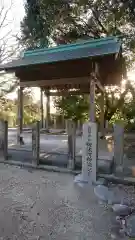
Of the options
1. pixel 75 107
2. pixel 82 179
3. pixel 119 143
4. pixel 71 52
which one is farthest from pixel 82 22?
pixel 82 179

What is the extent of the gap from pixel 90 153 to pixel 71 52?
3.40 metres

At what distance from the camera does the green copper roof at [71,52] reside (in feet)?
19.3

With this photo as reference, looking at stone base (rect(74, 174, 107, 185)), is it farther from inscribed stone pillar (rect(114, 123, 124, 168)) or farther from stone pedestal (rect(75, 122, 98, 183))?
inscribed stone pillar (rect(114, 123, 124, 168))

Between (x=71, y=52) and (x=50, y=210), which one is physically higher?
(x=71, y=52)

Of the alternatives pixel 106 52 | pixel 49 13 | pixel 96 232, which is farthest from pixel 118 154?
pixel 49 13

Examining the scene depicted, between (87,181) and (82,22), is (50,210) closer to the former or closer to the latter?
(87,181)

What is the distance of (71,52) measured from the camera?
6.68 metres

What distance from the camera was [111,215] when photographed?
3250 mm

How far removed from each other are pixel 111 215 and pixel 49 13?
8255 mm

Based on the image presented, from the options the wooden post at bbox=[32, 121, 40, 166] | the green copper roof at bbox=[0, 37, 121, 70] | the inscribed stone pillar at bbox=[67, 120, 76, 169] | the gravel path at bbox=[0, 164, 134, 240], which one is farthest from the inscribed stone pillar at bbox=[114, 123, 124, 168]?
the green copper roof at bbox=[0, 37, 121, 70]

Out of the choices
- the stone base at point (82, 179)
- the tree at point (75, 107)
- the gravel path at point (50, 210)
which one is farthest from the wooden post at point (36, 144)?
the tree at point (75, 107)

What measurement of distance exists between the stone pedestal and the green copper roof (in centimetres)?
207

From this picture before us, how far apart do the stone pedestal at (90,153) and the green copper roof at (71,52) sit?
207 centimetres

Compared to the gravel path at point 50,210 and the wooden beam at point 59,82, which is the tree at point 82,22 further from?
the gravel path at point 50,210
